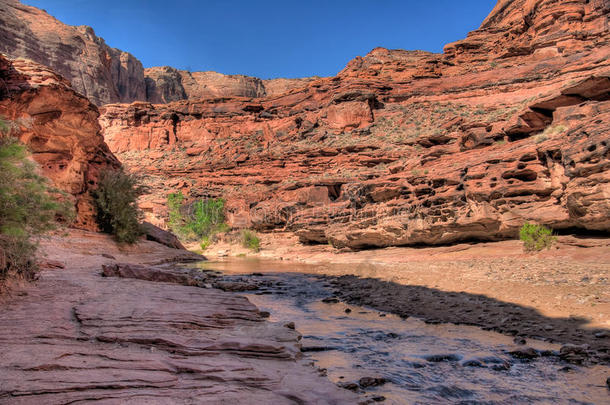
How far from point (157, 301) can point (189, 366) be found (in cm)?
277

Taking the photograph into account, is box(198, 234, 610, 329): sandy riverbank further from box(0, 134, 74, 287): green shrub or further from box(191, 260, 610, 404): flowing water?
box(0, 134, 74, 287): green shrub

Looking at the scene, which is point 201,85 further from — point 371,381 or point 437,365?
point 371,381

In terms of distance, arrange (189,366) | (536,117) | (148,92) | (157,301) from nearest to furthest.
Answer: (189,366)
(157,301)
(536,117)
(148,92)

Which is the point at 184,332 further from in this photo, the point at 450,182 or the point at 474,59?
the point at 474,59

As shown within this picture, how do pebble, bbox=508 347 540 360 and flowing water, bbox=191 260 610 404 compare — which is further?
pebble, bbox=508 347 540 360

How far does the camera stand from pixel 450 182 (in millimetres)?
16281

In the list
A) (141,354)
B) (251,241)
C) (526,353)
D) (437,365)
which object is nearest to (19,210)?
(141,354)

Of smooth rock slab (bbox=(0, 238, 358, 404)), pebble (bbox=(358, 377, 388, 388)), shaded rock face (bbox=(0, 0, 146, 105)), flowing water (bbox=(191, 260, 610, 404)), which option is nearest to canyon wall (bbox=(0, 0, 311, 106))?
shaded rock face (bbox=(0, 0, 146, 105))

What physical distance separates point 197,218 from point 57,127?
26.7 metres

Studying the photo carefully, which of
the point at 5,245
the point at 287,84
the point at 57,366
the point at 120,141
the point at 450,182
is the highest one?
the point at 287,84

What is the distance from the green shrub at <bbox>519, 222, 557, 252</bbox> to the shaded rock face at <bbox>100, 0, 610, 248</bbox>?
0.66 m

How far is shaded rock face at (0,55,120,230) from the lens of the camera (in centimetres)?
1243

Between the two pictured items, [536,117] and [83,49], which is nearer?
[536,117]

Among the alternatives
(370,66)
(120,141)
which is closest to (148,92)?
(120,141)
